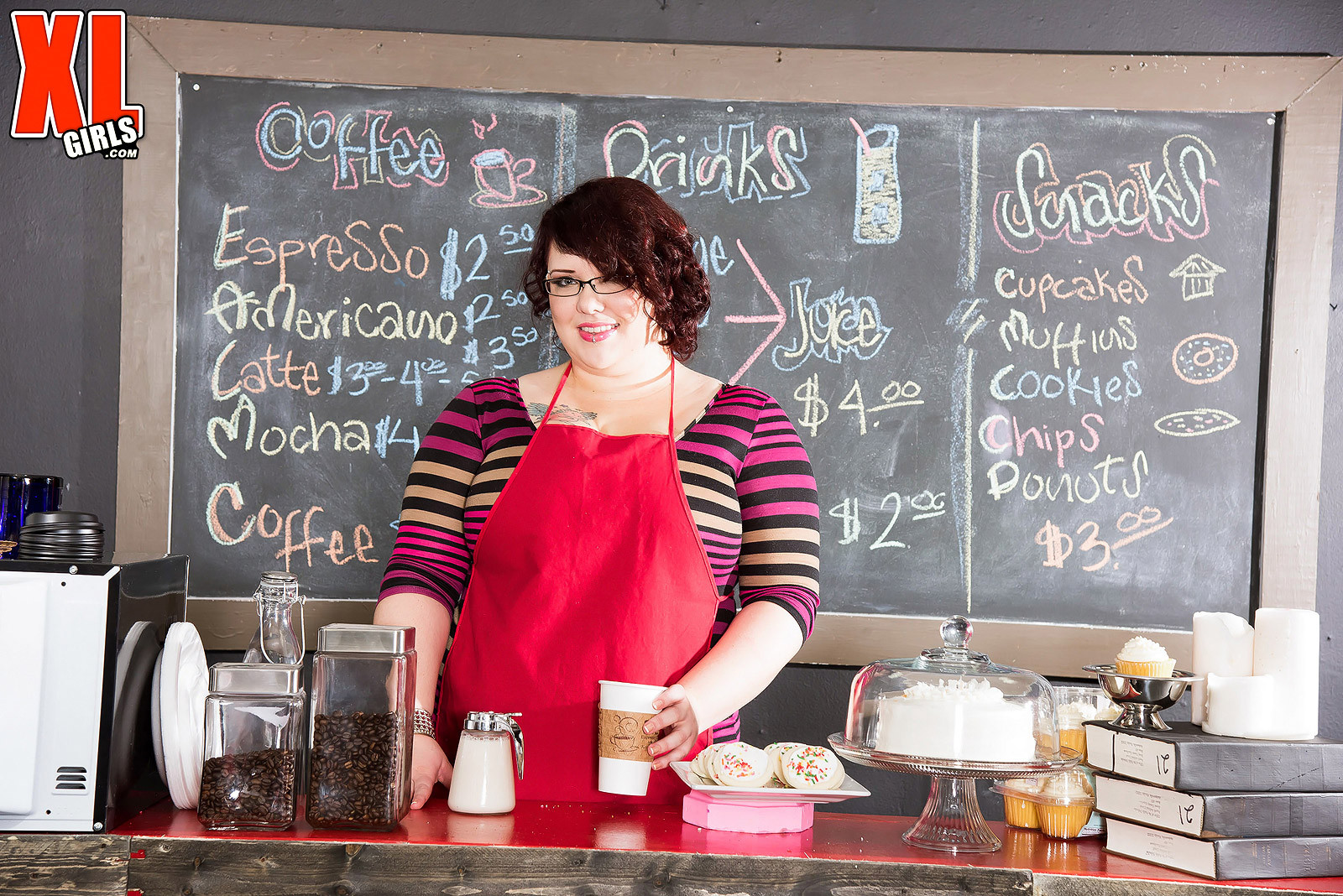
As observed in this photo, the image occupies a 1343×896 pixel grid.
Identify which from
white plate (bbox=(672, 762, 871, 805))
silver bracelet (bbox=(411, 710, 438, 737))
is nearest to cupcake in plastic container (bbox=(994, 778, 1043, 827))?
white plate (bbox=(672, 762, 871, 805))

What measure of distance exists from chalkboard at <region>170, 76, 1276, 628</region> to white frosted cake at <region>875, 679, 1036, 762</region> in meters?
0.93

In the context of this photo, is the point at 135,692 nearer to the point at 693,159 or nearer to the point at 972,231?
the point at 693,159

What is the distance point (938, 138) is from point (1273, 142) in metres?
0.68

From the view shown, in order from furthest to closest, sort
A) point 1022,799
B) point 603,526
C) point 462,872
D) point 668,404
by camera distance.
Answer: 1. point 668,404
2. point 603,526
3. point 1022,799
4. point 462,872

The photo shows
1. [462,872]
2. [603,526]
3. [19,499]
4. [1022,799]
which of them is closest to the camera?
[462,872]

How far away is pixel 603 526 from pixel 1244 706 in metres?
0.86

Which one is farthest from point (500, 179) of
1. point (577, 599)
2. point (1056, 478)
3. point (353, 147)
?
point (1056, 478)

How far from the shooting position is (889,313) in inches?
82.9

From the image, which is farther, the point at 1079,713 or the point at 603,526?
the point at 603,526

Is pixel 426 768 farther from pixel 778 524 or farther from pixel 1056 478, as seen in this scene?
pixel 1056 478

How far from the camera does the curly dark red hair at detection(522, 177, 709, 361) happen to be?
5.19 ft

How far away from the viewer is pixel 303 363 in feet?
6.84

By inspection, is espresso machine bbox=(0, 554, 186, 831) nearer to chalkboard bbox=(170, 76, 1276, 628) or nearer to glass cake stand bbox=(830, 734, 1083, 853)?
glass cake stand bbox=(830, 734, 1083, 853)

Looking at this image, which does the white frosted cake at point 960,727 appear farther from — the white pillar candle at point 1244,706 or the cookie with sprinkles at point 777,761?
the white pillar candle at point 1244,706
